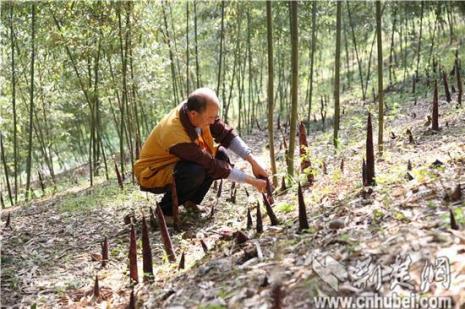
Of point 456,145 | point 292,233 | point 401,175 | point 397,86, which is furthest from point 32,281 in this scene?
point 397,86

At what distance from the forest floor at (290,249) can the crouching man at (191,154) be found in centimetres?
33

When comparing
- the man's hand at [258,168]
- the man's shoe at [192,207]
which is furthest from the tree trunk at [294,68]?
the man's shoe at [192,207]

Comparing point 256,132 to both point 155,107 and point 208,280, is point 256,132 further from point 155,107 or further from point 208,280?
point 208,280

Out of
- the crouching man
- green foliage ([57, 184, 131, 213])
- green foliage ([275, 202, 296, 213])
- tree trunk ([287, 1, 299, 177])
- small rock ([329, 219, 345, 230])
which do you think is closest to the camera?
small rock ([329, 219, 345, 230])

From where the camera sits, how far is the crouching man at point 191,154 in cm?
422

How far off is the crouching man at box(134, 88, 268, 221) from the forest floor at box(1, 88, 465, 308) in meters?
0.33

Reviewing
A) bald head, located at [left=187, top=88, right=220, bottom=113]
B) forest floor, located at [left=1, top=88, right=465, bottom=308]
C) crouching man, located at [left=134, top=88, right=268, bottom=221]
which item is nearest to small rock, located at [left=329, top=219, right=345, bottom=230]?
forest floor, located at [left=1, top=88, right=465, bottom=308]

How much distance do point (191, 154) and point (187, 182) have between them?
34cm

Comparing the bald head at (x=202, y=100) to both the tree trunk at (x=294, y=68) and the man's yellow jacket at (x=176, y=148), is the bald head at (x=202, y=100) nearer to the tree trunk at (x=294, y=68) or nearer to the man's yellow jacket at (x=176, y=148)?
the man's yellow jacket at (x=176, y=148)

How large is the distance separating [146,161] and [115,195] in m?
2.07

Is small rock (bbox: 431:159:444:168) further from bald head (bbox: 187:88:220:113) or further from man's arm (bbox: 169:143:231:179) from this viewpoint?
bald head (bbox: 187:88:220:113)

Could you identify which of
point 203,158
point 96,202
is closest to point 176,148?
point 203,158

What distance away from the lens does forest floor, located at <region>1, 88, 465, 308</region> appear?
240 centimetres

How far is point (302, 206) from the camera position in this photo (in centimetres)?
311
